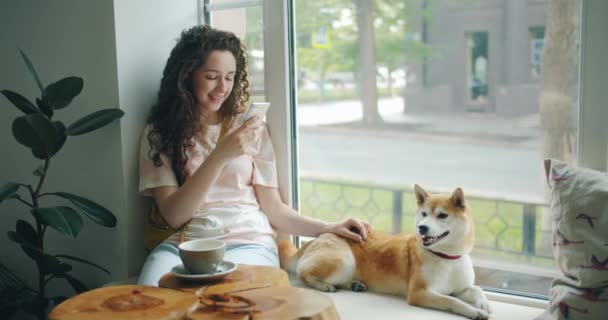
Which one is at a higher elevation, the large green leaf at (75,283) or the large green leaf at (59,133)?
the large green leaf at (59,133)

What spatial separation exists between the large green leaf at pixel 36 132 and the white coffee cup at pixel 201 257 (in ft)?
2.53

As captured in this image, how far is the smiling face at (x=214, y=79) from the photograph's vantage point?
212 centimetres

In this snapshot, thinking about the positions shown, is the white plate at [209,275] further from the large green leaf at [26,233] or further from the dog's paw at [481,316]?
the large green leaf at [26,233]

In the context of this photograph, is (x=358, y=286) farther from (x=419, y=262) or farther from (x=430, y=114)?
(x=430, y=114)

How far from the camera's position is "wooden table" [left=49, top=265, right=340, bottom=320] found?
1352 millimetres

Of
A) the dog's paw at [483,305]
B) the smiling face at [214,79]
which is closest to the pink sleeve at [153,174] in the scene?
the smiling face at [214,79]

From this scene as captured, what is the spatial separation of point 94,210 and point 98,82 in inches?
17.4

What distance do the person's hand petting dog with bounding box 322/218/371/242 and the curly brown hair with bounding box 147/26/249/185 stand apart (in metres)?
A: 0.51

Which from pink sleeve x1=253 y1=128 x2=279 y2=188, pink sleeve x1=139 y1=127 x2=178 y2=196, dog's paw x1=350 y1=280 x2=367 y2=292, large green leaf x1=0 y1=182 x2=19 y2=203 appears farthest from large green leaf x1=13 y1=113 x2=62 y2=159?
dog's paw x1=350 y1=280 x2=367 y2=292

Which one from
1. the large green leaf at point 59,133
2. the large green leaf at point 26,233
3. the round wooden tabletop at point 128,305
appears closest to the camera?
the round wooden tabletop at point 128,305

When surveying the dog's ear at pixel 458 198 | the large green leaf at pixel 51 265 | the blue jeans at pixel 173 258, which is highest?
the dog's ear at pixel 458 198

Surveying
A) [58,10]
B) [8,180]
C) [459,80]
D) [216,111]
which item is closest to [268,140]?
[216,111]

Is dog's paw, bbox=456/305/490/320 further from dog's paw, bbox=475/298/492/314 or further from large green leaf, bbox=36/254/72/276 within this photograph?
large green leaf, bbox=36/254/72/276

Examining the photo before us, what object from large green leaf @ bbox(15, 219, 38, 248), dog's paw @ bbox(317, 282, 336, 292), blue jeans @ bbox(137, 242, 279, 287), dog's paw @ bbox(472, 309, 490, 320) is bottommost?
dog's paw @ bbox(472, 309, 490, 320)
